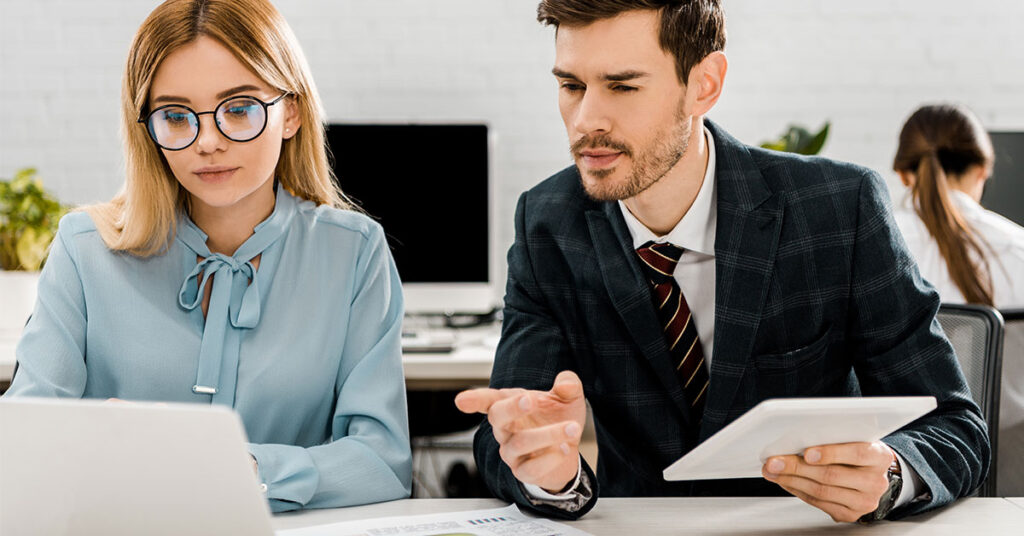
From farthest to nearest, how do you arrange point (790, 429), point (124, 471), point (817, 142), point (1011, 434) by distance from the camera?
point (817, 142) → point (1011, 434) → point (790, 429) → point (124, 471)

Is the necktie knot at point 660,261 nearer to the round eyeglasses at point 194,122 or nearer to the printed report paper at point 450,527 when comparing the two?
the printed report paper at point 450,527

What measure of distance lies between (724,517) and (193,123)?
2.84 feet

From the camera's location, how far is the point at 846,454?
93 centimetres

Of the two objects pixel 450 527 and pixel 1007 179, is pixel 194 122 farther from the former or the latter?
pixel 1007 179

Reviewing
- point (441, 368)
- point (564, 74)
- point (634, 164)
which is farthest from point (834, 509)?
point (441, 368)

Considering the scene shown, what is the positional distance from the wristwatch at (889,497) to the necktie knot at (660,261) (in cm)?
40

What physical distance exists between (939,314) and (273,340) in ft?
3.38

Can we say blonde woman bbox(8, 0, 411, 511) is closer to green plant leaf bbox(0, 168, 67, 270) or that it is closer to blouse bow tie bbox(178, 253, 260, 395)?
blouse bow tie bbox(178, 253, 260, 395)

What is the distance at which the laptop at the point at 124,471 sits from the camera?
67cm

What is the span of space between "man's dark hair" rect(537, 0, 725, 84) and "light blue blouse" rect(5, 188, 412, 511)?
0.47 metres

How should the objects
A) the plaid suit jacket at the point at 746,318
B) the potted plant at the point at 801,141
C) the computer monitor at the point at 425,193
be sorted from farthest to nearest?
the potted plant at the point at 801,141 → the computer monitor at the point at 425,193 → the plaid suit jacket at the point at 746,318

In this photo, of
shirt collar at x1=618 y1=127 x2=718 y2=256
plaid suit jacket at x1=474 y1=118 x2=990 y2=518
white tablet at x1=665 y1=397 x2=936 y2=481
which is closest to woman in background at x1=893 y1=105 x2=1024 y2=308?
plaid suit jacket at x1=474 y1=118 x2=990 y2=518

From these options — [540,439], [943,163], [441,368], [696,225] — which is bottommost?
[441,368]

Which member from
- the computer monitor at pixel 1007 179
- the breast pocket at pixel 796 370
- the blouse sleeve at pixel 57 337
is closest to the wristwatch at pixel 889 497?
the breast pocket at pixel 796 370
